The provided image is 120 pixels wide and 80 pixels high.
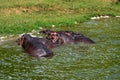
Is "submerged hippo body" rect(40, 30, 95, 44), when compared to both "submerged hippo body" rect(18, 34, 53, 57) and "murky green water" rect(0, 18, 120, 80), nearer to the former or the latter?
"murky green water" rect(0, 18, 120, 80)

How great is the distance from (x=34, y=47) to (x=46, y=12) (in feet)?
53.1

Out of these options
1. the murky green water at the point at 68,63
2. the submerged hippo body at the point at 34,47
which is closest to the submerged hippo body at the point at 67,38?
the murky green water at the point at 68,63

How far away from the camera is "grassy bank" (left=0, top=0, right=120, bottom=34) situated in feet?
90.0

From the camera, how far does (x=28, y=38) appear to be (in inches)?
818

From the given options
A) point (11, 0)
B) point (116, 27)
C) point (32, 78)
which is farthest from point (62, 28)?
point (32, 78)

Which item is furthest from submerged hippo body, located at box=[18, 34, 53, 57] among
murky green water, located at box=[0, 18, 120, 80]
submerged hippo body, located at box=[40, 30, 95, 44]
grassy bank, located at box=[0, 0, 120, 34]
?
grassy bank, located at box=[0, 0, 120, 34]

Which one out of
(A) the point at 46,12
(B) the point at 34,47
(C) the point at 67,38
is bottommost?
(A) the point at 46,12

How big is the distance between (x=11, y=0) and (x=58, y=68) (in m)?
22.1

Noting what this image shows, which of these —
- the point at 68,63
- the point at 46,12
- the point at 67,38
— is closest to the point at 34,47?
the point at 68,63

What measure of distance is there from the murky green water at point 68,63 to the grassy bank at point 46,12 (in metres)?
5.01

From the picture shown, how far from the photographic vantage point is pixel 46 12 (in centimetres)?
3494

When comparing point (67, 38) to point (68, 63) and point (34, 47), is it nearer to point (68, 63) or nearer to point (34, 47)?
point (34, 47)

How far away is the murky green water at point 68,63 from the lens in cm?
1502

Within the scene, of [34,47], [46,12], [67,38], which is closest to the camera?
[34,47]
